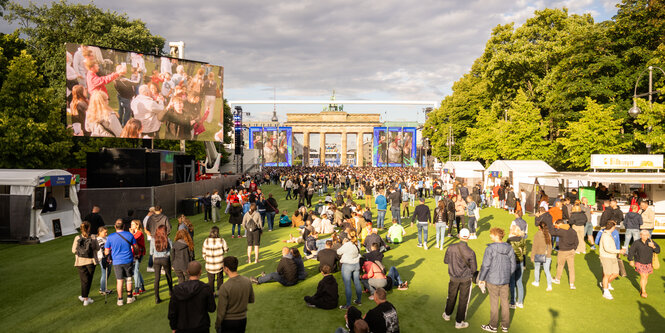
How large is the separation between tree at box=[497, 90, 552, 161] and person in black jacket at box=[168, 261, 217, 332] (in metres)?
29.4

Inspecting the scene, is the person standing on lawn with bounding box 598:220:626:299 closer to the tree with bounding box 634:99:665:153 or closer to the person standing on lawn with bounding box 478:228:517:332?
the person standing on lawn with bounding box 478:228:517:332

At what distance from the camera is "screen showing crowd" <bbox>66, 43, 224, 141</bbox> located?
65.1 feet

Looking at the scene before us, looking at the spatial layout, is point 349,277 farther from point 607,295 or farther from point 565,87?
point 565,87

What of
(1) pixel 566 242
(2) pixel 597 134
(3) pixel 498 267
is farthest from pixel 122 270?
(2) pixel 597 134

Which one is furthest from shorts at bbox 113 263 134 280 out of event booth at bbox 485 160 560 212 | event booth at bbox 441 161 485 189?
event booth at bbox 441 161 485 189

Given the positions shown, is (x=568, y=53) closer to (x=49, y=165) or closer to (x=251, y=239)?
(x=251, y=239)

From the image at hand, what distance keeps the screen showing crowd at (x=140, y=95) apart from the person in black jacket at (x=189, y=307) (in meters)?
19.5

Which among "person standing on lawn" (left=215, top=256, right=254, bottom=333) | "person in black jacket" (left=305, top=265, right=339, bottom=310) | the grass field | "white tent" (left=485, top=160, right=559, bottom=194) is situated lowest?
the grass field

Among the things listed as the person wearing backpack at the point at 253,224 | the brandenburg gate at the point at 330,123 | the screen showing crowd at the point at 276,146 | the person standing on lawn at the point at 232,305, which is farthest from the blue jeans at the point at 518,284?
the brandenburg gate at the point at 330,123

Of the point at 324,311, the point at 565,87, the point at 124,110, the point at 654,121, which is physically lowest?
the point at 324,311

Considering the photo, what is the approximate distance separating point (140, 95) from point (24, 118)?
229 inches

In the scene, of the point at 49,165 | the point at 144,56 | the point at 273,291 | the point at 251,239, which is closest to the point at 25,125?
the point at 49,165

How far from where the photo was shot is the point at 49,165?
72.3ft

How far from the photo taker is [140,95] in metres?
21.3
